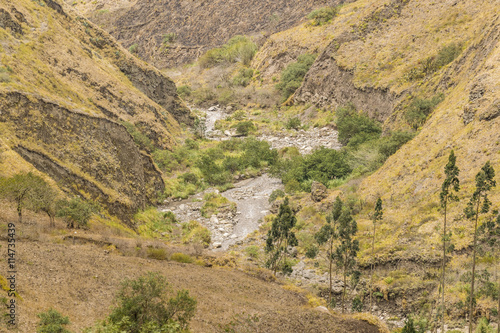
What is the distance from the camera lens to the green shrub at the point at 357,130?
48.8 m

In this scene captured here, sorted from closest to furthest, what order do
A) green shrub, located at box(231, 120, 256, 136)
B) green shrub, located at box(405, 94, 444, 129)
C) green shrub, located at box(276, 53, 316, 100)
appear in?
green shrub, located at box(405, 94, 444, 129) → green shrub, located at box(231, 120, 256, 136) → green shrub, located at box(276, 53, 316, 100)

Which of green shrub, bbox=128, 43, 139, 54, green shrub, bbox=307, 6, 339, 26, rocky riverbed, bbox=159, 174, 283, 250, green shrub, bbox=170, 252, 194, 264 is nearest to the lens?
green shrub, bbox=170, 252, 194, 264

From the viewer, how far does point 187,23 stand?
118 metres

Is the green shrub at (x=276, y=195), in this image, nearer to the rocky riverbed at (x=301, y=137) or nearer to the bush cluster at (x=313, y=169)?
the bush cluster at (x=313, y=169)

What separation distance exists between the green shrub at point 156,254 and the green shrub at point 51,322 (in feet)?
37.9

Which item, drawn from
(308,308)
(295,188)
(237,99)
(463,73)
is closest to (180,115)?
(237,99)

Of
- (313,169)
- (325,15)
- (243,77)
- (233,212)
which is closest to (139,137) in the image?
(233,212)

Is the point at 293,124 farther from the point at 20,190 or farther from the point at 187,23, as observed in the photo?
the point at 187,23

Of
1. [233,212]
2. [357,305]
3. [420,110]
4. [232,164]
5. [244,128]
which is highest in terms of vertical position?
[244,128]

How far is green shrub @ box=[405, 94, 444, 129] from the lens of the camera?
1619 inches

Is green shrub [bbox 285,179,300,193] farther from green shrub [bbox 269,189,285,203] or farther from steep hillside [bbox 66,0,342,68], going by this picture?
steep hillside [bbox 66,0,342,68]

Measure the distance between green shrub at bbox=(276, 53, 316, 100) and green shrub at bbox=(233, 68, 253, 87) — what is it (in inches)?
448

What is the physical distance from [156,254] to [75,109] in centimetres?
1538

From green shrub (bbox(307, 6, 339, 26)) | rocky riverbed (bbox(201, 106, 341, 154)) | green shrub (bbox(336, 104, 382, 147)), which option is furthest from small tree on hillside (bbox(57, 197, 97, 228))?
green shrub (bbox(307, 6, 339, 26))
